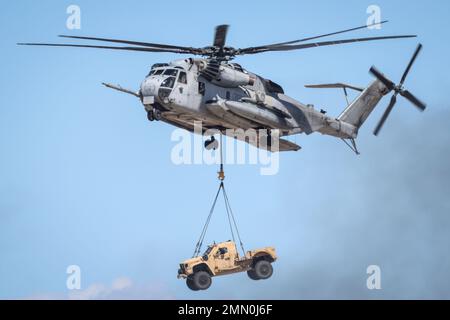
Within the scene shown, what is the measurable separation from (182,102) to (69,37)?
204 inches

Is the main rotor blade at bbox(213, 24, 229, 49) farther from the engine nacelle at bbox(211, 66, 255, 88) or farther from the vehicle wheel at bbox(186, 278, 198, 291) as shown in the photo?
the vehicle wheel at bbox(186, 278, 198, 291)

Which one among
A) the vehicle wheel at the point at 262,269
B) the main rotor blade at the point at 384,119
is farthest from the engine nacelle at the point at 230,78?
the vehicle wheel at the point at 262,269

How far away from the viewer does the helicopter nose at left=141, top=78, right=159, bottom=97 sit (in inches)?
1585

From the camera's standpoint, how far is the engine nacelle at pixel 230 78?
136ft

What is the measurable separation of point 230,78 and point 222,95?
2.48ft

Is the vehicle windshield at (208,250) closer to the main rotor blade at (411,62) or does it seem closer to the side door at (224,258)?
the side door at (224,258)

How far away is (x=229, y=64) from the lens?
4212 cm

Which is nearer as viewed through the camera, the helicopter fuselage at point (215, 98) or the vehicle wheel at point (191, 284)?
the helicopter fuselage at point (215, 98)

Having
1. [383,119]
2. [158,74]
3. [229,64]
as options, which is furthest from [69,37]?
[383,119]

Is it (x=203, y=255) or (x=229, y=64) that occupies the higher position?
(x=229, y=64)

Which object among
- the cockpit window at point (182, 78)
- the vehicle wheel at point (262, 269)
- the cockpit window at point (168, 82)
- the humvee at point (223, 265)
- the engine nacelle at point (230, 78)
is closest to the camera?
the cockpit window at point (168, 82)

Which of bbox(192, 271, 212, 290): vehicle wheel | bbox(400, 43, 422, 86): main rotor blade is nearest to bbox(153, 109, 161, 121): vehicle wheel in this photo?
bbox(192, 271, 212, 290): vehicle wheel
